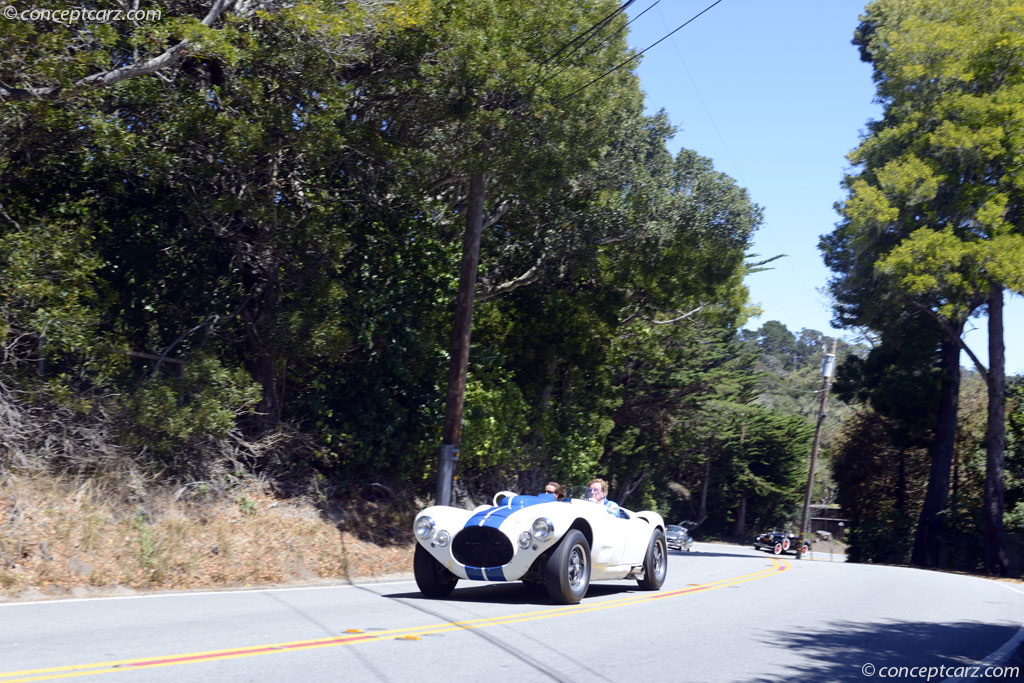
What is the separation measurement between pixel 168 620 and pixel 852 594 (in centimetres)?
1073

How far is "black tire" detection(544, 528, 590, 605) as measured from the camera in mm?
10688

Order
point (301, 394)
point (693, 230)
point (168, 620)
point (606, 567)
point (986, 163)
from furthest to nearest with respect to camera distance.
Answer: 1. point (986, 163)
2. point (693, 230)
3. point (301, 394)
4. point (606, 567)
5. point (168, 620)

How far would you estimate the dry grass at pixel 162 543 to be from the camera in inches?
452

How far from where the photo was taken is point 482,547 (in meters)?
10.8

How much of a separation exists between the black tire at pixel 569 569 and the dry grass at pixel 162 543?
499 centimetres

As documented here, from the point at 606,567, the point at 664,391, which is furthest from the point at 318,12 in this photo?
the point at 664,391

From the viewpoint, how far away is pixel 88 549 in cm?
1207

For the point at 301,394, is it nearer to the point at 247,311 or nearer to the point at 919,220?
the point at 247,311

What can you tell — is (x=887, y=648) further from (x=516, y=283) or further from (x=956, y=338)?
(x=956, y=338)

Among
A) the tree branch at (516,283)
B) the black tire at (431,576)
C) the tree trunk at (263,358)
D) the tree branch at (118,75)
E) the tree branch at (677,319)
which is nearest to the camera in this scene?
the black tire at (431,576)

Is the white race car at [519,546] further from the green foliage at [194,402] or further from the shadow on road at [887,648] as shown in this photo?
the green foliage at [194,402]

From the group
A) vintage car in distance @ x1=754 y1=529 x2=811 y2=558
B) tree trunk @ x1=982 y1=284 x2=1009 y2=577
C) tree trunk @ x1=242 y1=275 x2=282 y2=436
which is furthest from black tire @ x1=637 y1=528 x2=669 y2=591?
vintage car in distance @ x1=754 y1=529 x2=811 y2=558

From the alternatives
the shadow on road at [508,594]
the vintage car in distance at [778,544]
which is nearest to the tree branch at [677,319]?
the shadow on road at [508,594]

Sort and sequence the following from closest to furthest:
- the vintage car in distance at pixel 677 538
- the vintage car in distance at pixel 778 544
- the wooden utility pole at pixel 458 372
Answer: the wooden utility pole at pixel 458 372 < the vintage car in distance at pixel 677 538 < the vintage car in distance at pixel 778 544
